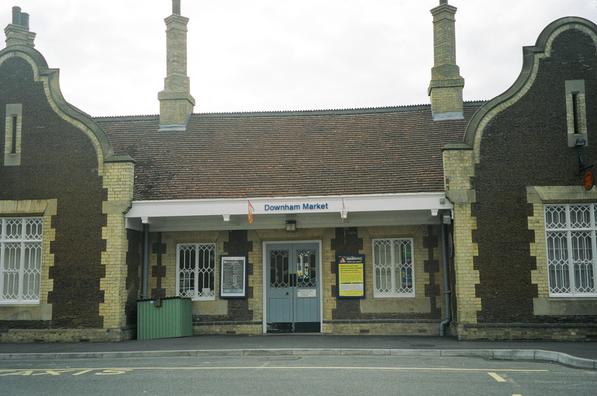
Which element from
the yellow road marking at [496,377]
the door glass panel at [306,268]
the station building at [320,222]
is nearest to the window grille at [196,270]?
the station building at [320,222]

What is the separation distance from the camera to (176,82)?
20844 mm

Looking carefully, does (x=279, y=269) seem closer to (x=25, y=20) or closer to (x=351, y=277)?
(x=351, y=277)

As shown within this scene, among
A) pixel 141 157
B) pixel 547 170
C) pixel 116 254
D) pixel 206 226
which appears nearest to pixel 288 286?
pixel 206 226

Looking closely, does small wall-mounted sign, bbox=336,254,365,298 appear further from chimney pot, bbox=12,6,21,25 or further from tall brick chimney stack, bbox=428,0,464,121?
→ chimney pot, bbox=12,6,21,25

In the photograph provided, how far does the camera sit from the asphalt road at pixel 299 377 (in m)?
8.81

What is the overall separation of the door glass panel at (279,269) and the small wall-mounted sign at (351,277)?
1468mm

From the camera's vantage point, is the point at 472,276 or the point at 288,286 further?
the point at 288,286

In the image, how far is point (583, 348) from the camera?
12742 millimetres

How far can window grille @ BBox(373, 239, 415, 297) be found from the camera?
1666 cm

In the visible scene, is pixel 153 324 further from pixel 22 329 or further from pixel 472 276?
pixel 472 276

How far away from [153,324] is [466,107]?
11.7 meters

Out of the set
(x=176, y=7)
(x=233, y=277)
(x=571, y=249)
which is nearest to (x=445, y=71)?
(x=571, y=249)

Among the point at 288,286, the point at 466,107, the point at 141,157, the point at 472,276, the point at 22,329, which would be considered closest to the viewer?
the point at 472,276

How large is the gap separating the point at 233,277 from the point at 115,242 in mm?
3258
